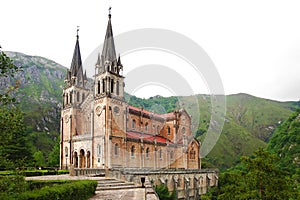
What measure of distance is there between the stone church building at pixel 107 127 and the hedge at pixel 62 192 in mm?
23295

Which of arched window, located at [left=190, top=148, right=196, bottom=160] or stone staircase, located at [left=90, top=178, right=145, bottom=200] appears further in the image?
arched window, located at [left=190, top=148, right=196, bottom=160]

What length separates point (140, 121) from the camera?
50.4 metres

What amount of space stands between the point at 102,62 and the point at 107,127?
34.9 feet

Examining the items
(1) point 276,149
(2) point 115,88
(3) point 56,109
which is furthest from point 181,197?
(3) point 56,109

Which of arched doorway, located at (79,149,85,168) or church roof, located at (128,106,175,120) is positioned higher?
church roof, located at (128,106,175,120)

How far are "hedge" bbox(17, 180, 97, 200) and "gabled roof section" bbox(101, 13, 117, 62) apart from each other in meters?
29.6

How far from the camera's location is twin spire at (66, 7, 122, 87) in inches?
1710

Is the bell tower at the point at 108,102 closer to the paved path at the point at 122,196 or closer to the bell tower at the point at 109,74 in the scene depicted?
the bell tower at the point at 109,74

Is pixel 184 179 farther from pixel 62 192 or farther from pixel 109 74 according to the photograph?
pixel 62 192

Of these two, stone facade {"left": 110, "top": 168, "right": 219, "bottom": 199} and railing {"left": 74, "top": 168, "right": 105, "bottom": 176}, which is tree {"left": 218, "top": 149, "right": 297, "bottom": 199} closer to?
stone facade {"left": 110, "top": 168, "right": 219, "bottom": 199}

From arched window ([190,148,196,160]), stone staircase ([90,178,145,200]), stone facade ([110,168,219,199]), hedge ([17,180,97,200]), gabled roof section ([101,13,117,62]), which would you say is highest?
gabled roof section ([101,13,117,62])

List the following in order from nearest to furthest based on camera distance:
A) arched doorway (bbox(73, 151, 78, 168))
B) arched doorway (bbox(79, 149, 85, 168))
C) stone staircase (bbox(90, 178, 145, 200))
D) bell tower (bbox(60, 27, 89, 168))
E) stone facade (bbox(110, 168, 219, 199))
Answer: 1. stone staircase (bbox(90, 178, 145, 200))
2. stone facade (bbox(110, 168, 219, 199))
3. arched doorway (bbox(79, 149, 85, 168))
4. arched doorway (bbox(73, 151, 78, 168))
5. bell tower (bbox(60, 27, 89, 168))

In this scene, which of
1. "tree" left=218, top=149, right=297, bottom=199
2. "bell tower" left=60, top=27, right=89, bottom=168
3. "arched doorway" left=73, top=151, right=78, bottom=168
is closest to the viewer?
"tree" left=218, top=149, right=297, bottom=199

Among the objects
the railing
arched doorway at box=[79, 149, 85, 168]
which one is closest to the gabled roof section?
arched doorway at box=[79, 149, 85, 168]
